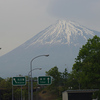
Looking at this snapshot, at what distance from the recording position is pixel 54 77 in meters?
124

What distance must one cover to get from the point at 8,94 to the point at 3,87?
4650 millimetres

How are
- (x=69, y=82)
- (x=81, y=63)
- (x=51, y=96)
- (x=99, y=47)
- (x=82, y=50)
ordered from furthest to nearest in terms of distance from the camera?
(x=51, y=96)
(x=69, y=82)
(x=81, y=63)
(x=82, y=50)
(x=99, y=47)

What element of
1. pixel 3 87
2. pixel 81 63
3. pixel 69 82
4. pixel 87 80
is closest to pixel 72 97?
pixel 81 63

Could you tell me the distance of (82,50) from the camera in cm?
6594

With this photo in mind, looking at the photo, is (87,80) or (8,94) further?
(8,94)

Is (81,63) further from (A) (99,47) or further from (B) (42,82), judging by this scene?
(B) (42,82)

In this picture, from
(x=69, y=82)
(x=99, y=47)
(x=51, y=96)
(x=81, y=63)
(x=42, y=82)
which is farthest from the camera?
(x=51, y=96)

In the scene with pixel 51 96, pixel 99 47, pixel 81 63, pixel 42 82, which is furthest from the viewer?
pixel 51 96

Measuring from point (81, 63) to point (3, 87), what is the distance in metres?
61.0

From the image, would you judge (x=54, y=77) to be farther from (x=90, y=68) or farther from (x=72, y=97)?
(x=90, y=68)

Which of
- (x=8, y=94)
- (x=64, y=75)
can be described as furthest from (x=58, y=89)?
(x=8, y=94)

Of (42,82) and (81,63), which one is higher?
(81,63)

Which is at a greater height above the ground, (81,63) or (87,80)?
(81,63)

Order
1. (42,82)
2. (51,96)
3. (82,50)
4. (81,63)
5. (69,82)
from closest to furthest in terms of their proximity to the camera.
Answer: (42,82) → (82,50) → (81,63) → (69,82) → (51,96)
